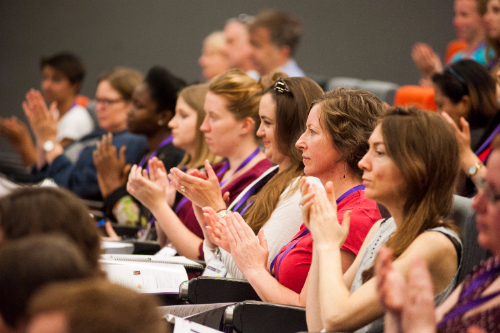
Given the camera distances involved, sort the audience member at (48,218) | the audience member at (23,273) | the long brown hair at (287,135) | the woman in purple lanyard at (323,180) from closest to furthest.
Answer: the audience member at (23,273) → the audience member at (48,218) → the woman in purple lanyard at (323,180) → the long brown hair at (287,135)

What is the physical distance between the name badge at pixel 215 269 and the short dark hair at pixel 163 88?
146 cm

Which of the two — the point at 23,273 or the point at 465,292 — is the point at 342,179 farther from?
the point at 23,273

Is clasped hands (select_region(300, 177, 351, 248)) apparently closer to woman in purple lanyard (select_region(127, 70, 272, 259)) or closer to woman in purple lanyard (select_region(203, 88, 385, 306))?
woman in purple lanyard (select_region(203, 88, 385, 306))

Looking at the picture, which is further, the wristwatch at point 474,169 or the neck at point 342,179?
the wristwatch at point 474,169

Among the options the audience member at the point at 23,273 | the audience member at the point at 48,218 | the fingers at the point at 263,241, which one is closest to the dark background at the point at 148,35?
the fingers at the point at 263,241

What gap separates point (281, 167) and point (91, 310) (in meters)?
1.42

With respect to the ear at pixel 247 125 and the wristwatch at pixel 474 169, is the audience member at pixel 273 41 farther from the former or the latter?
the wristwatch at pixel 474 169

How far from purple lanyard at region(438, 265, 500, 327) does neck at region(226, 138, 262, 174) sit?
1.48m

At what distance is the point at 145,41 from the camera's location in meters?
7.38

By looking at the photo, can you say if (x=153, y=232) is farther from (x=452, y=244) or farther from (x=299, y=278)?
(x=452, y=244)

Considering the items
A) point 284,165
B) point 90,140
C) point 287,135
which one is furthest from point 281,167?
point 90,140

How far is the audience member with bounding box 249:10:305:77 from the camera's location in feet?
15.8

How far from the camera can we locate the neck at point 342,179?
1.86 m

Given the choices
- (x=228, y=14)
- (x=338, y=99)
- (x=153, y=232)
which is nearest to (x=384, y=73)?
(x=228, y=14)
